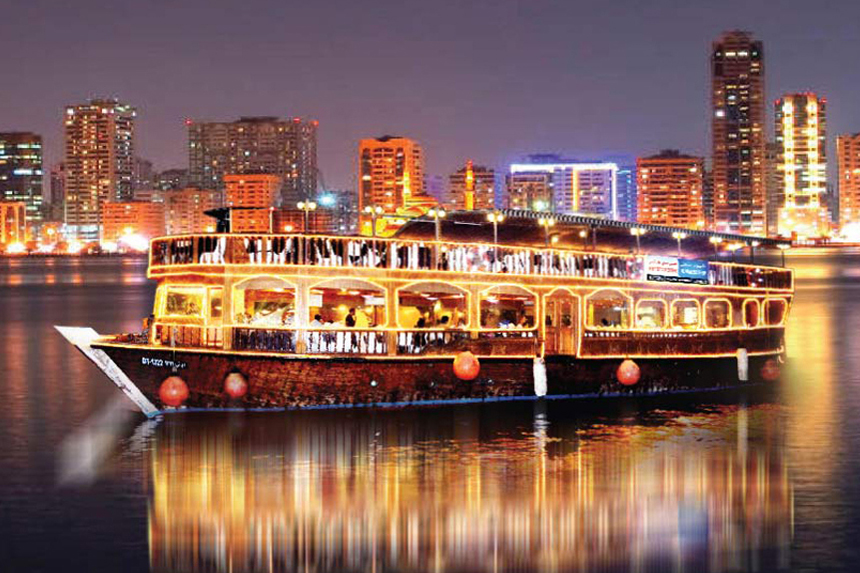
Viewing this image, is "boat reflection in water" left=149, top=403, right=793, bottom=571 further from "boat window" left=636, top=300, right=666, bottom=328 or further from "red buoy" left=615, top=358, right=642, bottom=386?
"boat window" left=636, top=300, right=666, bottom=328

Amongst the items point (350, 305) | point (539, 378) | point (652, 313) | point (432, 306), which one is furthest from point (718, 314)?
point (350, 305)

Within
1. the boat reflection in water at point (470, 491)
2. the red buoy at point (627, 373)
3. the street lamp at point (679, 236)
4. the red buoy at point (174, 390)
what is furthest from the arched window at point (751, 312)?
the red buoy at point (174, 390)

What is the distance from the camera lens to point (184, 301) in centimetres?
3081

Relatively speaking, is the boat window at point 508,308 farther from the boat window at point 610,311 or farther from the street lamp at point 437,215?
the boat window at point 610,311

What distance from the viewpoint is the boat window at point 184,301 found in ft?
100

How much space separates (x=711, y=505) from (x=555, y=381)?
1092 cm

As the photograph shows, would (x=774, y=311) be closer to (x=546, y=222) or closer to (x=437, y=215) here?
(x=546, y=222)

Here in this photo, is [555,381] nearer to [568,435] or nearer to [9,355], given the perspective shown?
[568,435]

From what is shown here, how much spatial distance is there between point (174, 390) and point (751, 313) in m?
18.8

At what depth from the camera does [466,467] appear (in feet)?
86.0

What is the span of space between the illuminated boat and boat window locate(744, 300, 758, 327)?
0.59 metres

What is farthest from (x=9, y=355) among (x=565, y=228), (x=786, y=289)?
(x=786, y=289)

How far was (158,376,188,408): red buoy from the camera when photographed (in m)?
29.5

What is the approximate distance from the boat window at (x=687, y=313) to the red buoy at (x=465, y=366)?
897 cm
